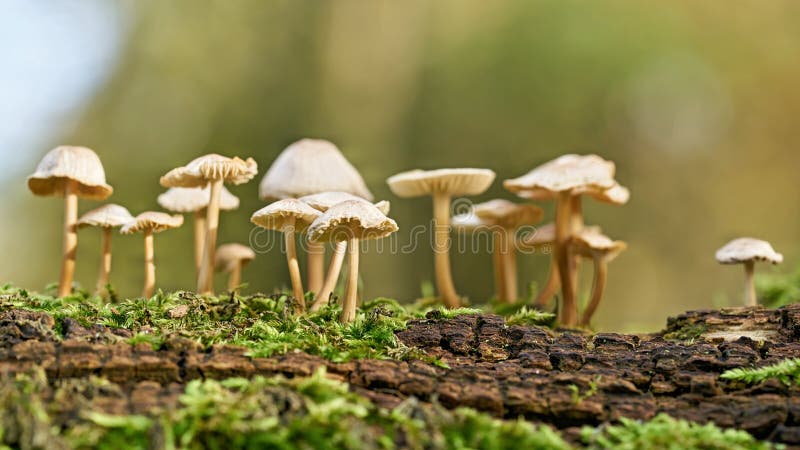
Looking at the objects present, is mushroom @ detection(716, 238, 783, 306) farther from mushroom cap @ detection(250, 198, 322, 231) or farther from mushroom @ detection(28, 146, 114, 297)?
mushroom @ detection(28, 146, 114, 297)

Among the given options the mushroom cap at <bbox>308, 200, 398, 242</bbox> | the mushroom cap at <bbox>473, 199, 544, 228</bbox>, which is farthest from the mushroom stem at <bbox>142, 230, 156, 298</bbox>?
the mushroom cap at <bbox>473, 199, 544, 228</bbox>

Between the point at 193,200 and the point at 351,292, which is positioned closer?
the point at 351,292

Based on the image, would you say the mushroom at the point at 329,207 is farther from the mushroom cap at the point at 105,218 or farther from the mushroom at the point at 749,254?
the mushroom at the point at 749,254

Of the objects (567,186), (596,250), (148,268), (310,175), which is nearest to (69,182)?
(148,268)

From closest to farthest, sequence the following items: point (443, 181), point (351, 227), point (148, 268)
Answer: point (351, 227)
point (148, 268)
point (443, 181)

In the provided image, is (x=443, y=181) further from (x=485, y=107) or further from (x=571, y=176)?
(x=485, y=107)

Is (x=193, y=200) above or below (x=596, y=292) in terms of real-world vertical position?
above
